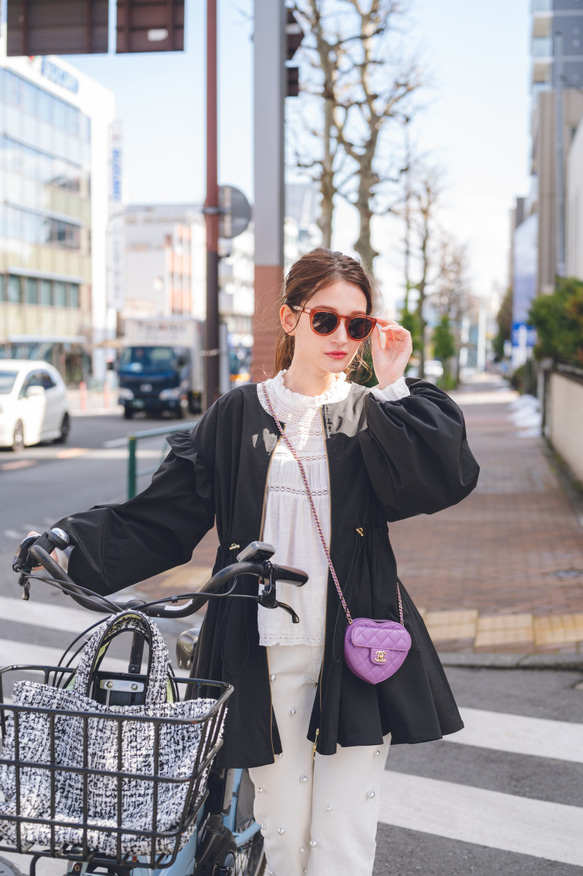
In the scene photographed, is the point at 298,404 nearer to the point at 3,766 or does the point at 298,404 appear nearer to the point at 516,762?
the point at 3,766

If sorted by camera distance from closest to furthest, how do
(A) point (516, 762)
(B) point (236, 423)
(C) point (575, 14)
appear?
(B) point (236, 423)
(A) point (516, 762)
(C) point (575, 14)

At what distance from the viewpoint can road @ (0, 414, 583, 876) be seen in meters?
3.39

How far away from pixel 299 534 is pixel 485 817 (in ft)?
6.79

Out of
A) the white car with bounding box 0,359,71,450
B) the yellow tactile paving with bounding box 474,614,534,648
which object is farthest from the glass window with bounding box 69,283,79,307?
the yellow tactile paving with bounding box 474,614,534,648

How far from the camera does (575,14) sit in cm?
6206

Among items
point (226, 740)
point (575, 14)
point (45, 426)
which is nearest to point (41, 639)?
point (226, 740)

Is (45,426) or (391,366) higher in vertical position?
(391,366)

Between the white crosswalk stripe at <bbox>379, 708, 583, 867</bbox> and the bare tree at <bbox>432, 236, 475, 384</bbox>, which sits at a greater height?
the bare tree at <bbox>432, 236, 475, 384</bbox>

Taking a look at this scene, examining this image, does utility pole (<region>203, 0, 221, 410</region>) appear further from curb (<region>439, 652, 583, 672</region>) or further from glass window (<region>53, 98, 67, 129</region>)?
glass window (<region>53, 98, 67, 129</region>)

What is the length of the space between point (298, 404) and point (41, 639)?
4.37 m

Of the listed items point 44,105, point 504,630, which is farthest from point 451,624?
point 44,105

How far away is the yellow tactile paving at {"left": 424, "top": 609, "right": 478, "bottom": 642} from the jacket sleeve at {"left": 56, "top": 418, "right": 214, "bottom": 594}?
4.02 meters

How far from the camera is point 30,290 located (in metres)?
47.2

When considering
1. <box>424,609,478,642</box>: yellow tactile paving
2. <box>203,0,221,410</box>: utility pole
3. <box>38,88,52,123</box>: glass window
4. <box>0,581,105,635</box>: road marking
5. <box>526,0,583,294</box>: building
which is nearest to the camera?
<box>424,609,478,642</box>: yellow tactile paving
